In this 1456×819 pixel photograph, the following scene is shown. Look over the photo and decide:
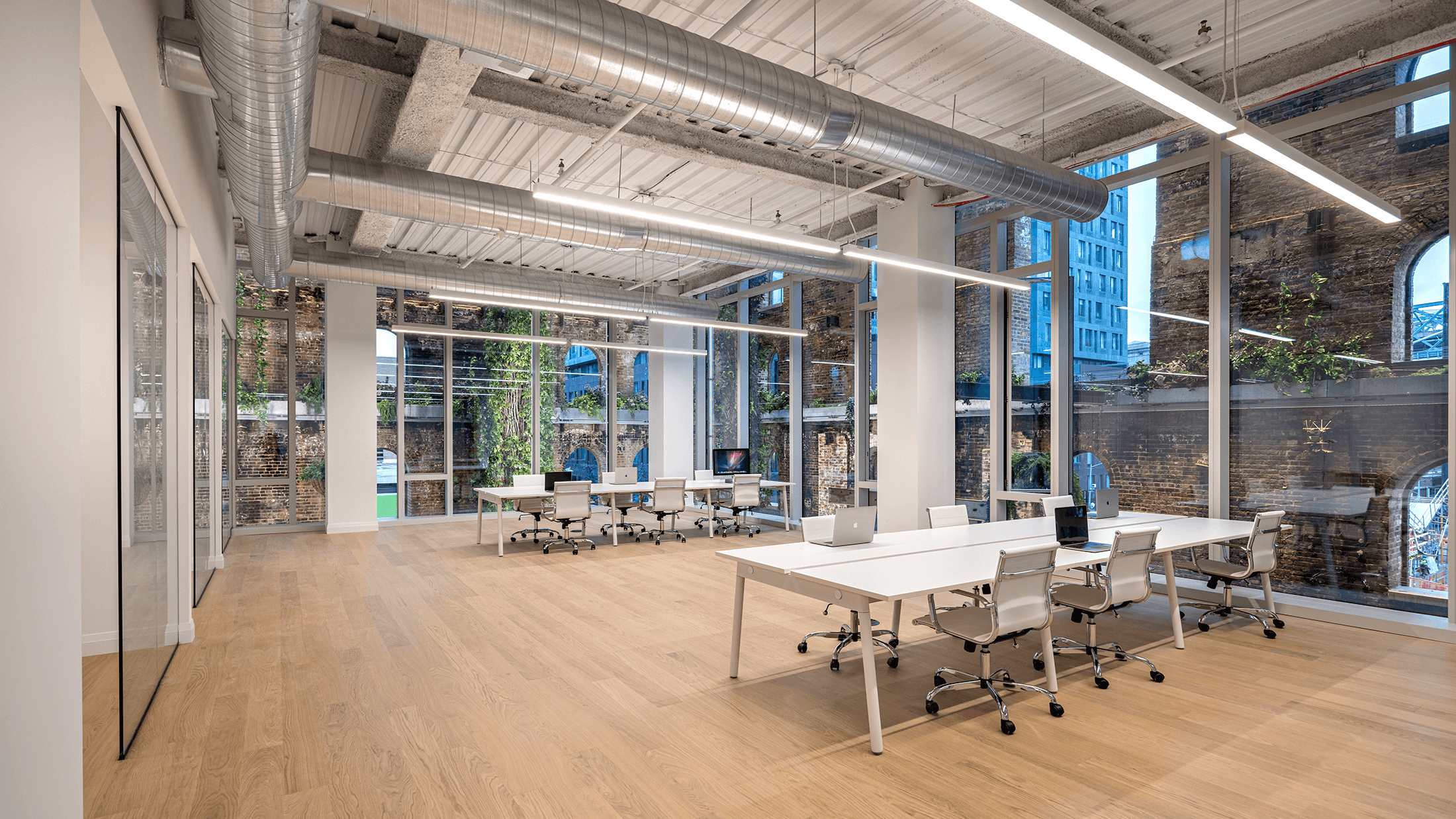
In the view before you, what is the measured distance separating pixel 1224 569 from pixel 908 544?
2.60 meters

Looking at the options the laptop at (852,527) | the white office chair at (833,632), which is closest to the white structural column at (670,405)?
the white office chair at (833,632)

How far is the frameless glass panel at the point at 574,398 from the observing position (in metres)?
12.8

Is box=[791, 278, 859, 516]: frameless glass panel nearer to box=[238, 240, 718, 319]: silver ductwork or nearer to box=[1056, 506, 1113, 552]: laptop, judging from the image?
box=[238, 240, 718, 319]: silver ductwork

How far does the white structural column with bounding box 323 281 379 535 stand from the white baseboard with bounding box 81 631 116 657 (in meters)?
7.78

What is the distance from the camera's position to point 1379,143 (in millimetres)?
5199

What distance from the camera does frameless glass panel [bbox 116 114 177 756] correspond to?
326 centimetres

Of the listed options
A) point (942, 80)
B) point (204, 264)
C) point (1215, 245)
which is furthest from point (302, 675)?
point (1215, 245)

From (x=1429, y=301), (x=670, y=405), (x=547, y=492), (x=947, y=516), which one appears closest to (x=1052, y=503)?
(x=947, y=516)

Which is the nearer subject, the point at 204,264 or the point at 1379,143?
the point at 1379,143

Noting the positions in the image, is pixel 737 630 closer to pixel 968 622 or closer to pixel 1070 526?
pixel 968 622

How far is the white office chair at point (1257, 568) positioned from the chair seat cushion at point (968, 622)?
6.67 ft

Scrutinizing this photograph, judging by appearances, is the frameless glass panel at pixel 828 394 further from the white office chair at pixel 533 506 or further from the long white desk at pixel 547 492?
the white office chair at pixel 533 506

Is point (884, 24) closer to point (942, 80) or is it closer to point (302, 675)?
point (942, 80)

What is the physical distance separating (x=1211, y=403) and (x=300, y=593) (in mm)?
8613
